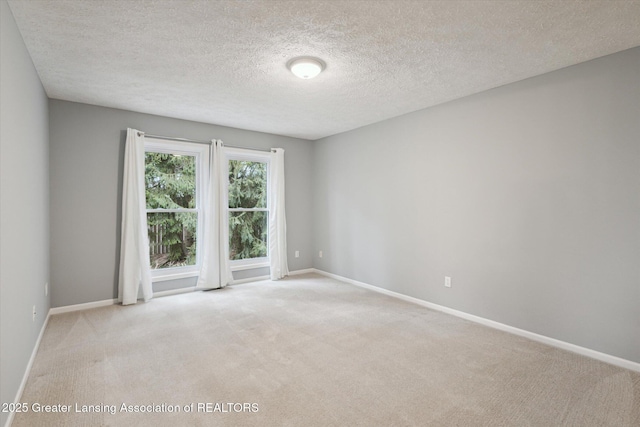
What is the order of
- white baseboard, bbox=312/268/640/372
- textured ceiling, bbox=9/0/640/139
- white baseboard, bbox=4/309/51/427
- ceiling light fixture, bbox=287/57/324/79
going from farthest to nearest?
ceiling light fixture, bbox=287/57/324/79 → white baseboard, bbox=312/268/640/372 → textured ceiling, bbox=9/0/640/139 → white baseboard, bbox=4/309/51/427

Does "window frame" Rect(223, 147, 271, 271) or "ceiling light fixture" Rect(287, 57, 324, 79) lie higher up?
"ceiling light fixture" Rect(287, 57, 324, 79)

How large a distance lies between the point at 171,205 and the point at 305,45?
316 centimetres

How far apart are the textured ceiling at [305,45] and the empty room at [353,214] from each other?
0.02 metres

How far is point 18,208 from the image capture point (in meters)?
2.17

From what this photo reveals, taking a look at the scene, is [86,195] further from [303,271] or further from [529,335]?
[529,335]

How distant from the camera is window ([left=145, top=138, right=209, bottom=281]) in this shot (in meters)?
4.38

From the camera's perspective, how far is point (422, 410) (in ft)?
6.41

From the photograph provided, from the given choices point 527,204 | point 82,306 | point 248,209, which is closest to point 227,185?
point 248,209

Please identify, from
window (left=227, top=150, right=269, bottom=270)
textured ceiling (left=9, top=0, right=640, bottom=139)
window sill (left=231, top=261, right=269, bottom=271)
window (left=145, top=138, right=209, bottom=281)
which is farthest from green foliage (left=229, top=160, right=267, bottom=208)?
textured ceiling (left=9, top=0, right=640, bottom=139)

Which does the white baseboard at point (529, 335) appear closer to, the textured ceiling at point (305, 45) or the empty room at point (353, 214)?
the empty room at point (353, 214)

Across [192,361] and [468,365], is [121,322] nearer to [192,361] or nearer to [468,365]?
[192,361]

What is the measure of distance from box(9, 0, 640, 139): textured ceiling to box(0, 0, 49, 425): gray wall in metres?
0.27

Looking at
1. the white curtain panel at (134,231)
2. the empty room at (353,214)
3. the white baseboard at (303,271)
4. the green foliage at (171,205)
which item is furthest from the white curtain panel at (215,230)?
the white baseboard at (303,271)

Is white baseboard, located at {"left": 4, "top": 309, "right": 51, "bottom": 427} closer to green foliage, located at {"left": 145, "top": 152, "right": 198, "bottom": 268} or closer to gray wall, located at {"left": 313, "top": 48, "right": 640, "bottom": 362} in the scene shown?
green foliage, located at {"left": 145, "top": 152, "right": 198, "bottom": 268}
